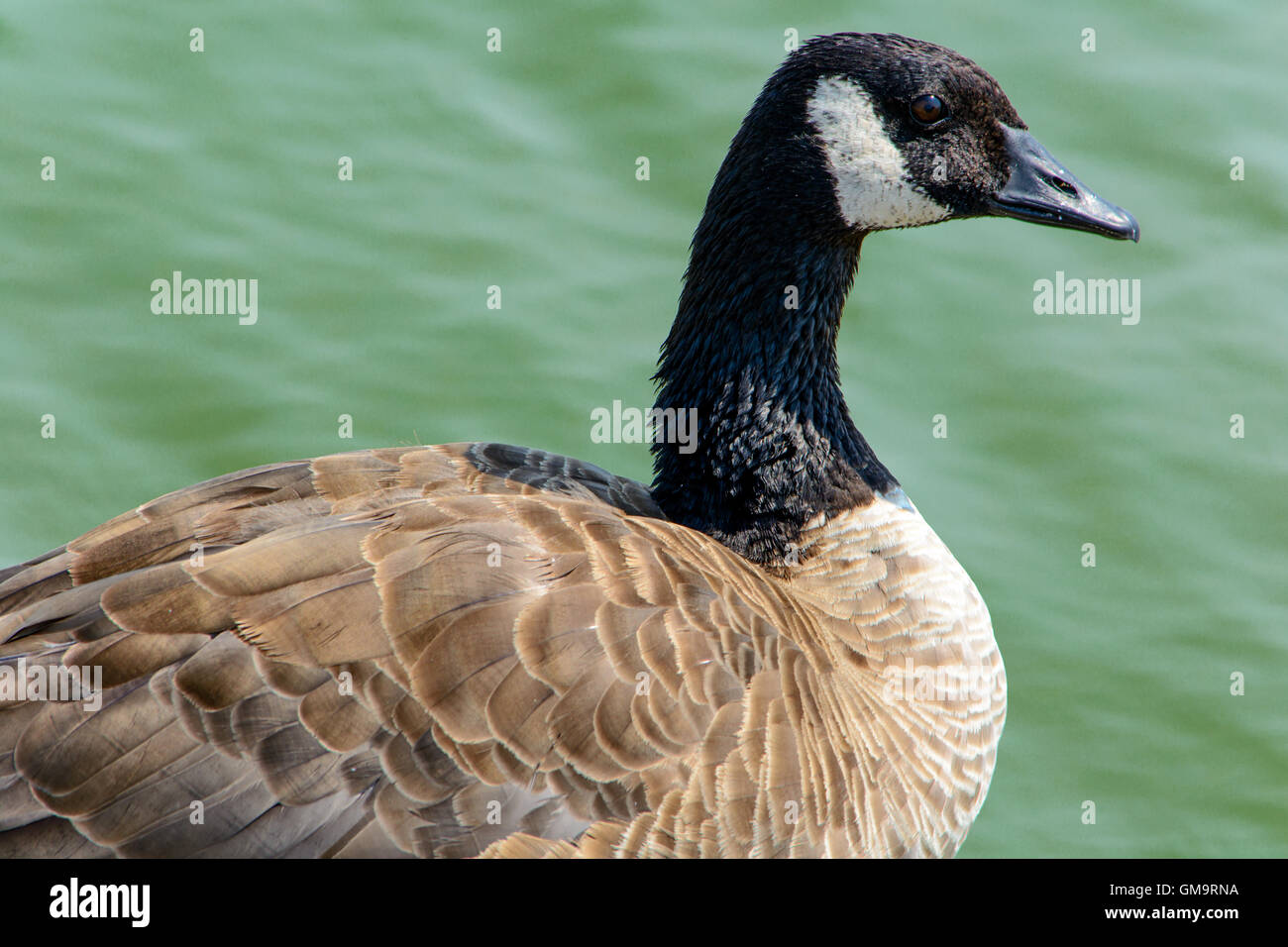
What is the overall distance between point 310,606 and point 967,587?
259 centimetres

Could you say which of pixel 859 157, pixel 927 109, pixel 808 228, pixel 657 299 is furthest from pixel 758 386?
pixel 657 299

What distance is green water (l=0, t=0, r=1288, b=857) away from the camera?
291 inches

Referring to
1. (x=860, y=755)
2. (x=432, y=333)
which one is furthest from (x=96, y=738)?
(x=432, y=333)

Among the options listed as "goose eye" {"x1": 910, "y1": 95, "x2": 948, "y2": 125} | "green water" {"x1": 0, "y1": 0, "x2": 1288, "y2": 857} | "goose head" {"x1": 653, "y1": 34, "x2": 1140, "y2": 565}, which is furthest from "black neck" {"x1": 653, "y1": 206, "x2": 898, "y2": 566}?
"green water" {"x1": 0, "y1": 0, "x2": 1288, "y2": 857}

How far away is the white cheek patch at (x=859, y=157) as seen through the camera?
555cm

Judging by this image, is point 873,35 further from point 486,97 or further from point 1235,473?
point 486,97

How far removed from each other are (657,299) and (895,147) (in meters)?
3.18

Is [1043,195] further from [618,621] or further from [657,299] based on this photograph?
[657,299]

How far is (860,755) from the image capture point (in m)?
5.21

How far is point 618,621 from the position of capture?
188 inches

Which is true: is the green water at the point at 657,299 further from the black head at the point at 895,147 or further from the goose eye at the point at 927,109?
the goose eye at the point at 927,109

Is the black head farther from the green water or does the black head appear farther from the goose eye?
the green water

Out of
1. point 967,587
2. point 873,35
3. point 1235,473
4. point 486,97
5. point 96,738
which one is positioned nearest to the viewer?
point 96,738

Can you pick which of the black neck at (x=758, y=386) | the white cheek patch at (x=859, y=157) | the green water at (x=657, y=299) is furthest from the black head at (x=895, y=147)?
the green water at (x=657, y=299)
